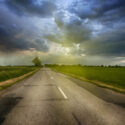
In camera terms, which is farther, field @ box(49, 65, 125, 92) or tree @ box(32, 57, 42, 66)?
tree @ box(32, 57, 42, 66)

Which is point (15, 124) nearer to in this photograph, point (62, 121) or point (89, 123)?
point (62, 121)

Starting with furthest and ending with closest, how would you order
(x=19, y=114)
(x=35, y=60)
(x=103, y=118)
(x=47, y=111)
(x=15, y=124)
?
(x=35, y=60) < (x=47, y=111) < (x=19, y=114) < (x=103, y=118) < (x=15, y=124)

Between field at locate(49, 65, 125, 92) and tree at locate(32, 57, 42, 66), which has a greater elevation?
tree at locate(32, 57, 42, 66)

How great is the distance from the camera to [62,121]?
323cm

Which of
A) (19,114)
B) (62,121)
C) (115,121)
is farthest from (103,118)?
(19,114)

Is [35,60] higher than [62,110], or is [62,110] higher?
[35,60]

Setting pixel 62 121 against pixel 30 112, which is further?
pixel 30 112

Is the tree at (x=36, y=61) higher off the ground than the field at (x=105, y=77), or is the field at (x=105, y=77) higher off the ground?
the tree at (x=36, y=61)

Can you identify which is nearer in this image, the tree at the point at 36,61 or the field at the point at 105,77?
the field at the point at 105,77

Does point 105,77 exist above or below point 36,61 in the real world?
below

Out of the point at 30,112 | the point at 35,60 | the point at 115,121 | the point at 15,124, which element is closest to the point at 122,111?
the point at 115,121

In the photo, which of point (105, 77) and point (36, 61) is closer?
point (105, 77)

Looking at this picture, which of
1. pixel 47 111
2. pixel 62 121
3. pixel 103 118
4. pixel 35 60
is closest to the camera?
pixel 62 121

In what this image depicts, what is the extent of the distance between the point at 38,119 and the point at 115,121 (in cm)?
276
